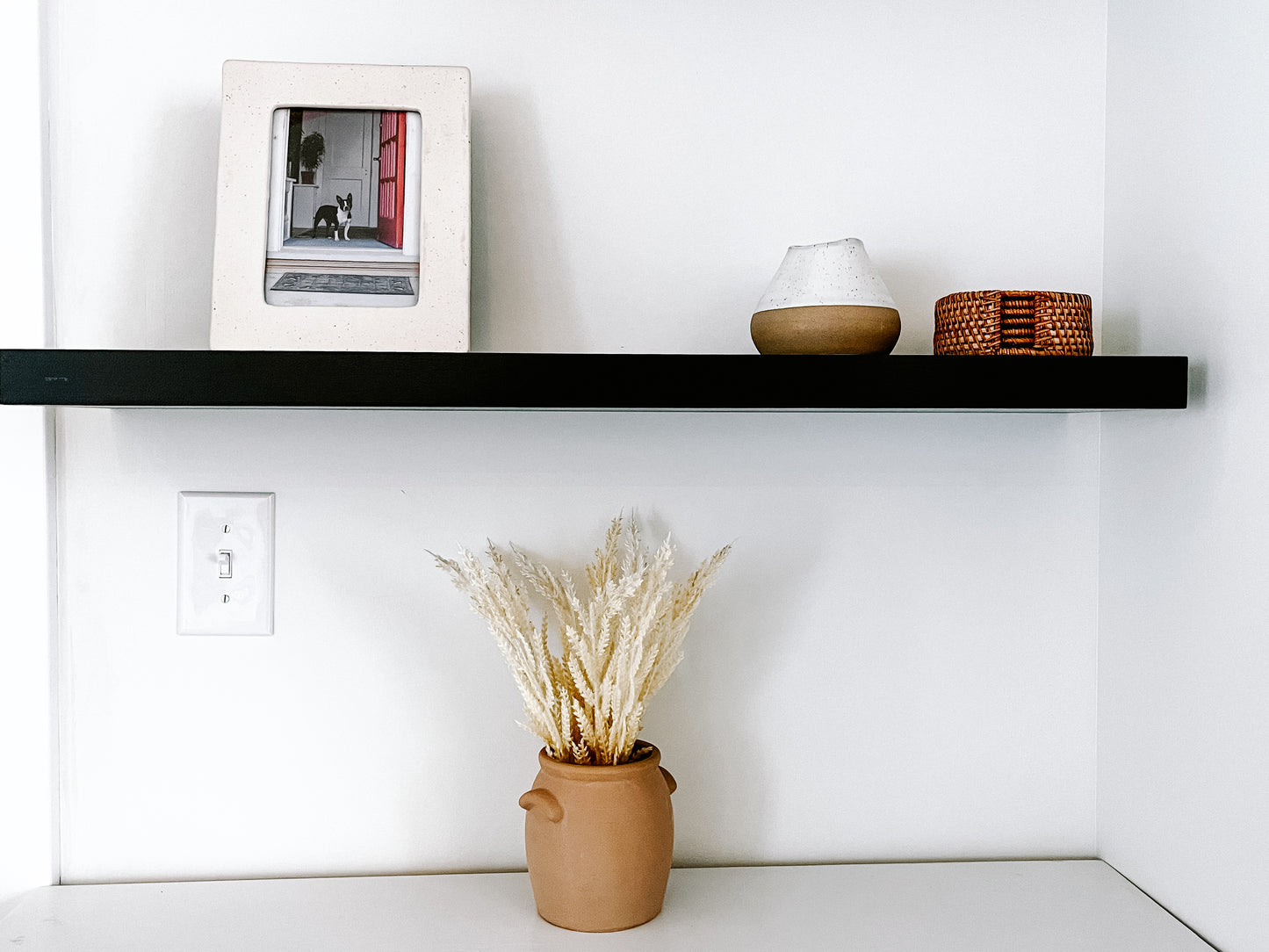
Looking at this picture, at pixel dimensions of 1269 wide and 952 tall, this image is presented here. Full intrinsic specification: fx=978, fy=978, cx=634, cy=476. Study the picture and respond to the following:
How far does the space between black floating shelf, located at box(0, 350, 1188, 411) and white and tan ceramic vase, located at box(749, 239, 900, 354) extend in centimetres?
5

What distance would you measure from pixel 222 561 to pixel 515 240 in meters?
0.41

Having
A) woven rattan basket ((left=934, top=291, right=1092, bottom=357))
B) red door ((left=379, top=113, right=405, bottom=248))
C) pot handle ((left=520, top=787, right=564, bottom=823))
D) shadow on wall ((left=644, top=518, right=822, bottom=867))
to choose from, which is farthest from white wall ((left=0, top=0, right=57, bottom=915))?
woven rattan basket ((left=934, top=291, right=1092, bottom=357))

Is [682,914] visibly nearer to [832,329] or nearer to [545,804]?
[545,804]

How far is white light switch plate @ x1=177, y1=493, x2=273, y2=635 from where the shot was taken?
92 cm

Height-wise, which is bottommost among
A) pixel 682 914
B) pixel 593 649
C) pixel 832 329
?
pixel 682 914

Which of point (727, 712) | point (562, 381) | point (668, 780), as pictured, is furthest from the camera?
point (727, 712)

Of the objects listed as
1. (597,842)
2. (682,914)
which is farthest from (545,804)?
(682,914)

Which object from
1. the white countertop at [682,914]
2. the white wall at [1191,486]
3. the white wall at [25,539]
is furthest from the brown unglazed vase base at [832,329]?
the white wall at [25,539]

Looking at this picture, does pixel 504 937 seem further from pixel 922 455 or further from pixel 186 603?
pixel 922 455

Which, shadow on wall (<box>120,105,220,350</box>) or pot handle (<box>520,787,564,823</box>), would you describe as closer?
pot handle (<box>520,787,564,823</box>)

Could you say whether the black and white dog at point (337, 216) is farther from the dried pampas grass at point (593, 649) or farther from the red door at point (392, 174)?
the dried pampas grass at point (593, 649)

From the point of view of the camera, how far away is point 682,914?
2.78 ft

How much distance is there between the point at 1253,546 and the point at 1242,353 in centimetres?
15

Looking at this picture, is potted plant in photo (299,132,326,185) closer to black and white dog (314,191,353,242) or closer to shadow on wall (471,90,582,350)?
black and white dog (314,191,353,242)
